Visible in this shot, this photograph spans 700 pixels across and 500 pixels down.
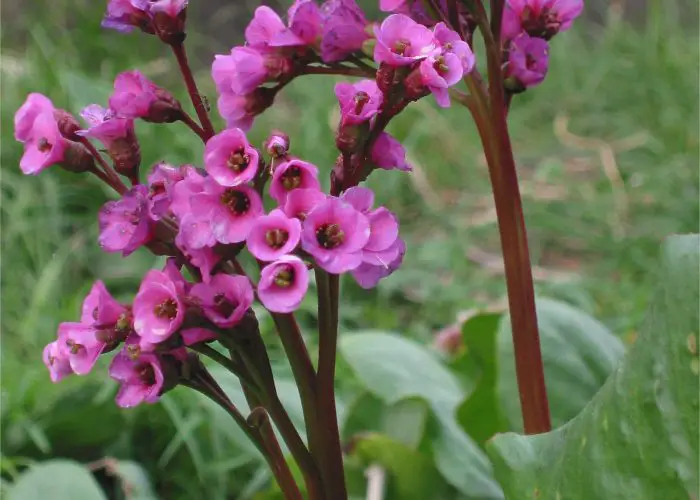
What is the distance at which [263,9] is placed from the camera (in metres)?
0.52

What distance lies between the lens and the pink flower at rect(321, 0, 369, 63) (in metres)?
0.52

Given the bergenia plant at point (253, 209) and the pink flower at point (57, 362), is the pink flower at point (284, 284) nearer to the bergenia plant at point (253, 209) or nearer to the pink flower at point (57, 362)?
the bergenia plant at point (253, 209)

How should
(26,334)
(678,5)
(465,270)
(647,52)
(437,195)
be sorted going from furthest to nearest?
(678,5) < (647,52) < (437,195) < (465,270) < (26,334)

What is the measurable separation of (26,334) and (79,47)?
5.25 ft

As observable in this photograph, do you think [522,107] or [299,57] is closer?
[299,57]

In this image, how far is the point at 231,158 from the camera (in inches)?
18.2

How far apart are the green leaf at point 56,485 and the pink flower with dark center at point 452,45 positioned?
571 millimetres

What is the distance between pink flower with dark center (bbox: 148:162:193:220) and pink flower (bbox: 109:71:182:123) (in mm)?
37

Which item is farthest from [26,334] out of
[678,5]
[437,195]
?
[678,5]

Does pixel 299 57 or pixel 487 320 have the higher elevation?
pixel 299 57

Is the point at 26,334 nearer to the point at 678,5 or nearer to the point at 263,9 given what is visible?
the point at 263,9

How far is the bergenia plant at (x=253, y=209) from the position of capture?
1.46ft

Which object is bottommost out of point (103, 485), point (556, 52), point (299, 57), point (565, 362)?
point (103, 485)

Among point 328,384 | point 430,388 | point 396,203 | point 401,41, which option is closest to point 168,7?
point 401,41
